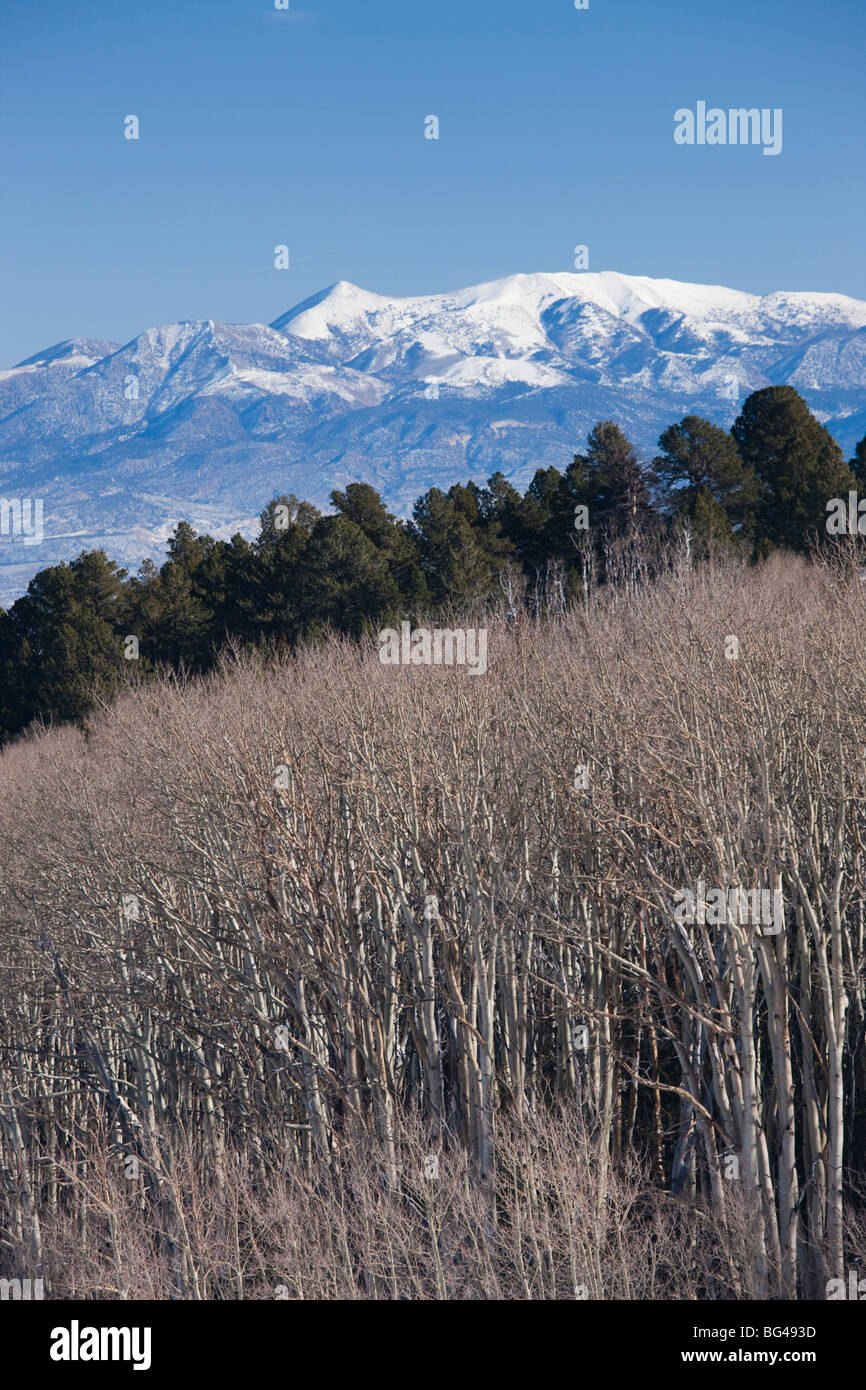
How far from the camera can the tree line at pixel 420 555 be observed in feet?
168

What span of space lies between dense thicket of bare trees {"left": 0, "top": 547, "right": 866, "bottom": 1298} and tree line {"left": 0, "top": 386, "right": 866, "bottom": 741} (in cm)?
2111

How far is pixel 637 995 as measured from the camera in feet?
85.3

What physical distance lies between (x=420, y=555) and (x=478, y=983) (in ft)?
118

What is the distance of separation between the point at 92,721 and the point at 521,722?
28840 millimetres

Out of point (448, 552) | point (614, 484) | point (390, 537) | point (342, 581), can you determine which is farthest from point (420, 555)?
point (614, 484)

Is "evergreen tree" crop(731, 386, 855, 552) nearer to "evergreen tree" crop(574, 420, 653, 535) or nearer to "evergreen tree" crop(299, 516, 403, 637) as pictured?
"evergreen tree" crop(574, 420, 653, 535)

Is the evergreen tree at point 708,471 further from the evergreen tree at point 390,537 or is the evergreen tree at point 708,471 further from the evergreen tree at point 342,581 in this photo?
the evergreen tree at point 342,581

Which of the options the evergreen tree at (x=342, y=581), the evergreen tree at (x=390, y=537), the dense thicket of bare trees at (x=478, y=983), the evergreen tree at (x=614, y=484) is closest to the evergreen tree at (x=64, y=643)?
the evergreen tree at (x=342, y=581)

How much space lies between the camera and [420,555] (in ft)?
183

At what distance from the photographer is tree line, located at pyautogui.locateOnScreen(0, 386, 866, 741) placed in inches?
2012

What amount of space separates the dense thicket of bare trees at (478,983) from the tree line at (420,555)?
21.1m

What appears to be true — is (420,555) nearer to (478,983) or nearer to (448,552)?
(448,552)
